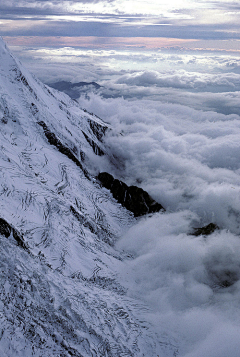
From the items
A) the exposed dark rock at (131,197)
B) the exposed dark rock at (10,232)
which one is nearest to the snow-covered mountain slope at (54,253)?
the exposed dark rock at (10,232)

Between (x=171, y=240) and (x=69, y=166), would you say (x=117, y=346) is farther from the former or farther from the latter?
(x=69, y=166)

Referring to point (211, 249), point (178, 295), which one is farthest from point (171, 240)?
point (178, 295)

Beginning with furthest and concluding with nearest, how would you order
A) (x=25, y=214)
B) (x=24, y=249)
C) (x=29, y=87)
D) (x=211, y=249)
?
1. (x=29, y=87)
2. (x=211, y=249)
3. (x=25, y=214)
4. (x=24, y=249)

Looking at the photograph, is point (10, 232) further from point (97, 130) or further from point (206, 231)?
point (97, 130)

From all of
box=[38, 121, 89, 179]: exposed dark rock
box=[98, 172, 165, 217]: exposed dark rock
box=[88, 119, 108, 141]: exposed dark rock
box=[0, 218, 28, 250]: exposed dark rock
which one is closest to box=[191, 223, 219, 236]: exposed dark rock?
box=[98, 172, 165, 217]: exposed dark rock

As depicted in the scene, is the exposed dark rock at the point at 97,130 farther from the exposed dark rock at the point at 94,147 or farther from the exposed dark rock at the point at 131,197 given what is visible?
the exposed dark rock at the point at 131,197

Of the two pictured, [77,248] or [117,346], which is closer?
[117,346]

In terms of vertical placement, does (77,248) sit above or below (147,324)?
above
